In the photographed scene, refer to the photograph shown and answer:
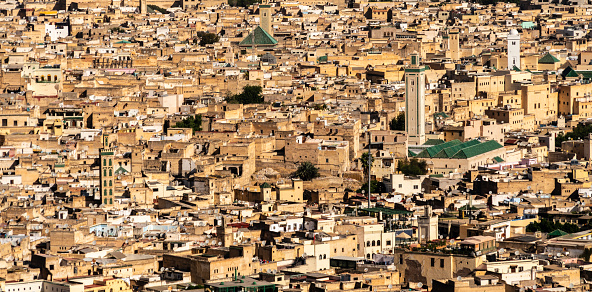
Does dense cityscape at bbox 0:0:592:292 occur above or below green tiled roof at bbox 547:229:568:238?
above

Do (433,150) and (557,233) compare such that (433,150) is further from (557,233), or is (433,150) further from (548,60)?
(548,60)

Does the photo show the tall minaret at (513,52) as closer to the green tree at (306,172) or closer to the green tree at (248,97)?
the green tree at (248,97)

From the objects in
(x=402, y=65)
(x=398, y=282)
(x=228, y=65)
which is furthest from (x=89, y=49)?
(x=398, y=282)

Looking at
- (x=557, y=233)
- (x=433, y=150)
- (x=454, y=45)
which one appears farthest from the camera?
(x=454, y=45)

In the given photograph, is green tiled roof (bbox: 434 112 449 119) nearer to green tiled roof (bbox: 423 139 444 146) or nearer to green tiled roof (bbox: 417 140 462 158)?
green tiled roof (bbox: 423 139 444 146)

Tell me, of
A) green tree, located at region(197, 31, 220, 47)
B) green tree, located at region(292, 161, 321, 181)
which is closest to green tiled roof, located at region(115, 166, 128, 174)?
green tree, located at region(292, 161, 321, 181)

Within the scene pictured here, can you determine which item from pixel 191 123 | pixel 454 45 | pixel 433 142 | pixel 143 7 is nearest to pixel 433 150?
pixel 433 142
